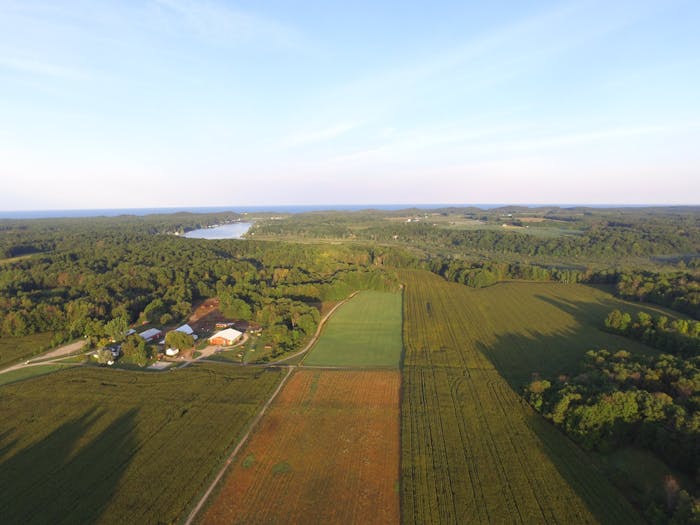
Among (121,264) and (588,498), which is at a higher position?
(121,264)

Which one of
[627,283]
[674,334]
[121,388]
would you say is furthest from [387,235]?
[121,388]

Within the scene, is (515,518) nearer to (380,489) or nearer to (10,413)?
(380,489)

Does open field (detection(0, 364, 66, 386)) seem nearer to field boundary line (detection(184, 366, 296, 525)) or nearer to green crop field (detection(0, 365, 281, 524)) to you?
green crop field (detection(0, 365, 281, 524))

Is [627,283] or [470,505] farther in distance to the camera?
[627,283]

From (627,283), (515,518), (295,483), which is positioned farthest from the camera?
(627,283)

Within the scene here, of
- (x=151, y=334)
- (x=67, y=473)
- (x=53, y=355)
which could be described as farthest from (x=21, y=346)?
(x=67, y=473)

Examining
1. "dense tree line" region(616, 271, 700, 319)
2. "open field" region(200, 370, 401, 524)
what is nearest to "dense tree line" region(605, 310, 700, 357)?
"dense tree line" region(616, 271, 700, 319)

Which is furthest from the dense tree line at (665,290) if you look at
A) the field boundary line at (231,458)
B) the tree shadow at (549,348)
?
the field boundary line at (231,458)
